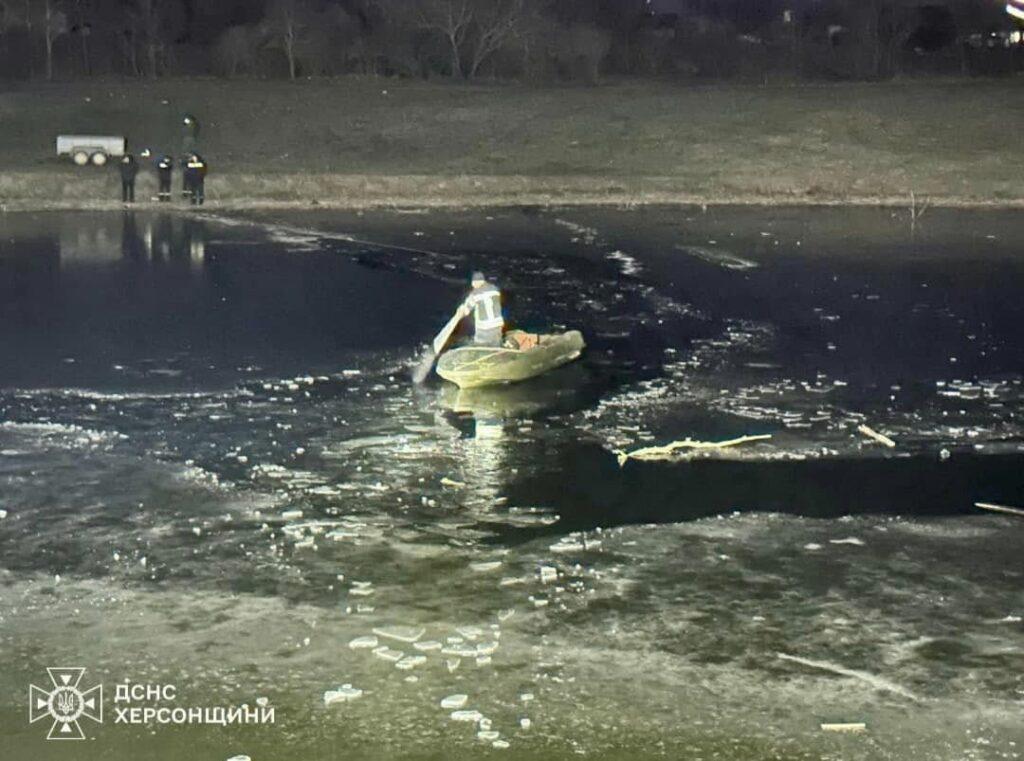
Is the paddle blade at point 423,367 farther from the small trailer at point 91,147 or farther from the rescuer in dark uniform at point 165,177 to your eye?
the small trailer at point 91,147

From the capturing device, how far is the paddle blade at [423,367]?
2044 centimetres

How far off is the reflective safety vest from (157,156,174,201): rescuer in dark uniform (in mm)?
22268

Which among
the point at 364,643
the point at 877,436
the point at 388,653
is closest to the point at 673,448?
the point at 877,436

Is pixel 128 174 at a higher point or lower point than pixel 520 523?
higher

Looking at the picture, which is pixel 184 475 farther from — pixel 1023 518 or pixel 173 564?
pixel 1023 518

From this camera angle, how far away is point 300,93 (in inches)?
2224

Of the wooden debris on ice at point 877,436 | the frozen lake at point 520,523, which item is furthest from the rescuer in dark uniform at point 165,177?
the wooden debris on ice at point 877,436

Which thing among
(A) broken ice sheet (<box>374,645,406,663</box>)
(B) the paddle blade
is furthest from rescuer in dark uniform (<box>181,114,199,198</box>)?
(A) broken ice sheet (<box>374,645,406,663</box>)

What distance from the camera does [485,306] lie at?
65.0 feet

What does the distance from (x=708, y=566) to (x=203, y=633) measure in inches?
167

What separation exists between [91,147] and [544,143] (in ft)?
45.4

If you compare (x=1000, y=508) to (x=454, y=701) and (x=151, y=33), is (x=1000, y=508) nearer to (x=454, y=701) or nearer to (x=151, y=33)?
(x=454, y=701)

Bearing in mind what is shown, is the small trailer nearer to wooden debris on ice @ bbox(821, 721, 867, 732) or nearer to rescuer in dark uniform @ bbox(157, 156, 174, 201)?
rescuer in dark uniform @ bbox(157, 156, 174, 201)

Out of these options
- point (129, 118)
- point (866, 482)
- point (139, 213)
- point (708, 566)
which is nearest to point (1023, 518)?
point (866, 482)
